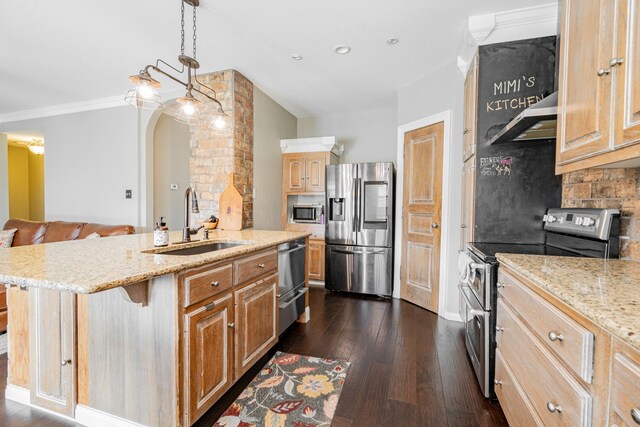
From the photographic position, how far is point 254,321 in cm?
185

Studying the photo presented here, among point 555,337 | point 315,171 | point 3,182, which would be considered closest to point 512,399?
point 555,337

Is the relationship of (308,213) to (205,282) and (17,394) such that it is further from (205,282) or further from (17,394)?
(17,394)

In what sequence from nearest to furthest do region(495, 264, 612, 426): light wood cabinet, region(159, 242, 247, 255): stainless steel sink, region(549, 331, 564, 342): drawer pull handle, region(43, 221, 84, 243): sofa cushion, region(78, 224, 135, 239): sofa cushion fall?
region(495, 264, 612, 426): light wood cabinet → region(549, 331, 564, 342): drawer pull handle → region(159, 242, 247, 255): stainless steel sink → region(78, 224, 135, 239): sofa cushion → region(43, 221, 84, 243): sofa cushion

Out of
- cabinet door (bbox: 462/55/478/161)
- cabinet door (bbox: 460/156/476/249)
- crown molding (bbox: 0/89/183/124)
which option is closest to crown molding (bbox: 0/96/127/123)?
crown molding (bbox: 0/89/183/124)

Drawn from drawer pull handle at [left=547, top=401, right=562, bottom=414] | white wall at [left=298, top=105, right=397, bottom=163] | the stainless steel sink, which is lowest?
drawer pull handle at [left=547, top=401, right=562, bottom=414]

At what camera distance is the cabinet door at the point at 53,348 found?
1.40 m

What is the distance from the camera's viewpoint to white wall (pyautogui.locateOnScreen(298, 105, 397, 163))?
4.38 metres

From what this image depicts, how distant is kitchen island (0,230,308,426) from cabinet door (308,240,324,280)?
2.37 metres

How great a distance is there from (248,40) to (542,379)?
2.98 metres

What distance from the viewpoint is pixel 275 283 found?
7.00ft

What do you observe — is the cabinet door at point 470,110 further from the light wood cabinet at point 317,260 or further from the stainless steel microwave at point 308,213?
the light wood cabinet at point 317,260

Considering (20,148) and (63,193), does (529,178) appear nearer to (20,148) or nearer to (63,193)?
(63,193)

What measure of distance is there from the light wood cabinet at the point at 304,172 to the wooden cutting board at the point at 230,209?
1453mm

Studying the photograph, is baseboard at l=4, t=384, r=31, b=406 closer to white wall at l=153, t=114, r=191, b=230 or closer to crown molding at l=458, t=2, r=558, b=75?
white wall at l=153, t=114, r=191, b=230
